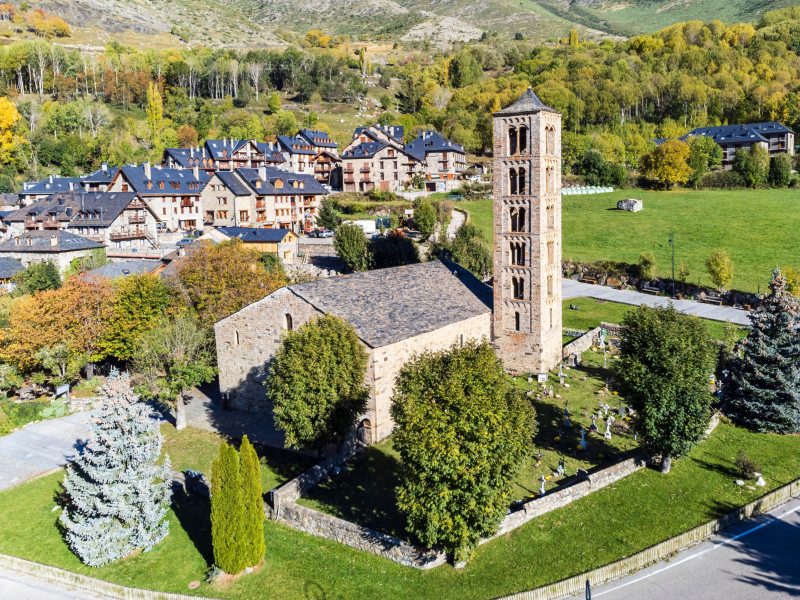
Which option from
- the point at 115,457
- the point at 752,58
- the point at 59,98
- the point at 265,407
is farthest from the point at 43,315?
the point at 752,58

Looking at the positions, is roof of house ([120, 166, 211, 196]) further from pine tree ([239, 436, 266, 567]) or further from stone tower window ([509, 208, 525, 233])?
pine tree ([239, 436, 266, 567])

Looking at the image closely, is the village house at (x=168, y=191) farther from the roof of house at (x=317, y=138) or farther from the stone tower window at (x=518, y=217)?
the stone tower window at (x=518, y=217)

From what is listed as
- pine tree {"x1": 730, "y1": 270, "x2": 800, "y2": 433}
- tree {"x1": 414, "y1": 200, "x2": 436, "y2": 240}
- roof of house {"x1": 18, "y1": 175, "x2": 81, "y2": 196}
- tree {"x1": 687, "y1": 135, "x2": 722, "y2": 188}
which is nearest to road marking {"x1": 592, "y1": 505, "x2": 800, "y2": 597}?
pine tree {"x1": 730, "y1": 270, "x2": 800, "y2": 433}

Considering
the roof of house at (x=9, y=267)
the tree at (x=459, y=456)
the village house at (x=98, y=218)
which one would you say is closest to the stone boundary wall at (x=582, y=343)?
the tree at (x=459, y=456)

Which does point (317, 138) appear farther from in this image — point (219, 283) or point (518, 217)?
point (518, 217)

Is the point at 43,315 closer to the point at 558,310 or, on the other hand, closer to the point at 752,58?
the point at 558,310
